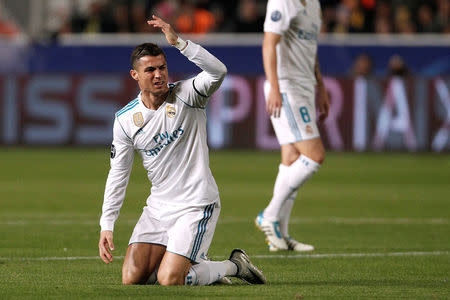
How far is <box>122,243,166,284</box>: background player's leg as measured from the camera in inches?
255

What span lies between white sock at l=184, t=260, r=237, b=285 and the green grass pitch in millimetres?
95

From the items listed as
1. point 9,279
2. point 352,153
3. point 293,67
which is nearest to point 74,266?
point 9,279

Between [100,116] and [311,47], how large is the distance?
34.9ft

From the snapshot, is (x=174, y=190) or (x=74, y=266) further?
(x=74, y=266)

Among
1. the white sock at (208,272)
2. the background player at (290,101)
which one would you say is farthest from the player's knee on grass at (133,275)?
the background player at (290,101)

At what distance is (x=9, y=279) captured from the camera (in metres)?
6.60

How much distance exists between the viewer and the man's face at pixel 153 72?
638cm

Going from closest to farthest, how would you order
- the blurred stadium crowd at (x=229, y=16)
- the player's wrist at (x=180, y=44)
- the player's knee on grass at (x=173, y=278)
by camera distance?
the player's wrist at (x=180, y=44), the player's knee on grass at (x=173, y=278), the blurred stadium crowd at (x=229, y=16)

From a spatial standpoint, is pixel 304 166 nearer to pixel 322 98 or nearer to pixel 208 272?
pixel 322 98

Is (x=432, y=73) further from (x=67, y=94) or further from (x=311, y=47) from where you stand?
(x=311, y=47)

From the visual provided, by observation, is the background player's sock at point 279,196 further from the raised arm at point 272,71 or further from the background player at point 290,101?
the raised arm at point 272,71

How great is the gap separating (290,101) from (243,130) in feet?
33.3

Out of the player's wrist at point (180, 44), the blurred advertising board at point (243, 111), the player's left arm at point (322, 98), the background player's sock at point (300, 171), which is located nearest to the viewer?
the player's wrist at point (180, 44)

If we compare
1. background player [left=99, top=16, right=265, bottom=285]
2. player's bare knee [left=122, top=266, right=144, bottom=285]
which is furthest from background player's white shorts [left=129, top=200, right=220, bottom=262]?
player's bare knee [left=122, top=266, right=144, bottom=285]
